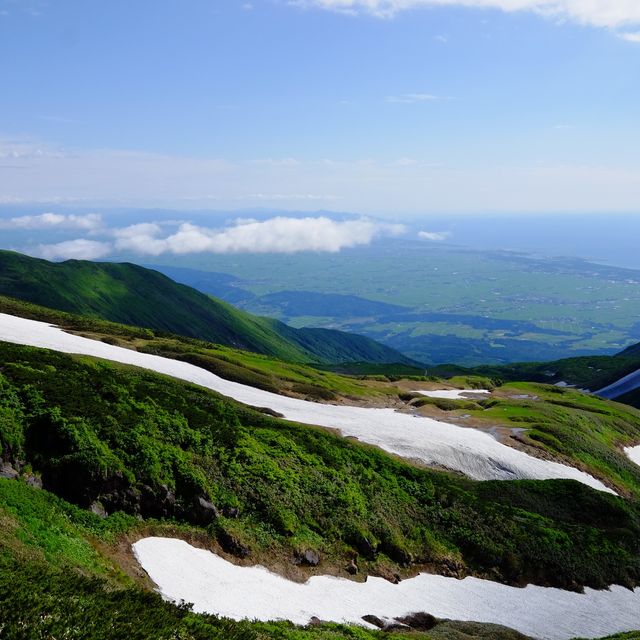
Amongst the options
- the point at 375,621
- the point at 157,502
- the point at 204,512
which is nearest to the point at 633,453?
the point at 375,621

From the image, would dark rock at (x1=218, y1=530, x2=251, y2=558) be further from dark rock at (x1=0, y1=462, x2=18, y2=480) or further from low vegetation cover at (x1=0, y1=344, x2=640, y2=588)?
dark rock at (x1=0, y1=462, x2=18, y2=480)

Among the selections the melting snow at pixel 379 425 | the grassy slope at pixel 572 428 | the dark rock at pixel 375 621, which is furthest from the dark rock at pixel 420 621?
the grassy slope at pixel 572 428

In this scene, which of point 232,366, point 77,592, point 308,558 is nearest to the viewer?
point 77,592

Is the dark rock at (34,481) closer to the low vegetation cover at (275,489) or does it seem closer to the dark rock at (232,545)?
the low vegetation cover at (275,489)

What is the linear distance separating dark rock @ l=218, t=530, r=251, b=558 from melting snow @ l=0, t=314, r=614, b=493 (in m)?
24.2

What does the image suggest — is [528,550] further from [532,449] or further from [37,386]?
[37,386]

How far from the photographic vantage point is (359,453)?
155 ft

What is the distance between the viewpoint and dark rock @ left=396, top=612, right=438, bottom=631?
1202 inches

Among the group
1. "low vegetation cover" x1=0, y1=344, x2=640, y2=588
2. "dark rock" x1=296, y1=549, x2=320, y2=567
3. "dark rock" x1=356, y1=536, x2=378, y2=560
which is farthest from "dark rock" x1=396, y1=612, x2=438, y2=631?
"dark rock" x1=296, y1=549, x2=320, y2=567

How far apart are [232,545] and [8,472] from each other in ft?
39.9

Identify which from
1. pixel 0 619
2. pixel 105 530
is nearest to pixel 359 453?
pixel 105 530

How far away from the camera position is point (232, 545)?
30391 mm

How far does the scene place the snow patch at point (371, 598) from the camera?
25.5 metres

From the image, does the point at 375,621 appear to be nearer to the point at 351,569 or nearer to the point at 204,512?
the point at 351,569
